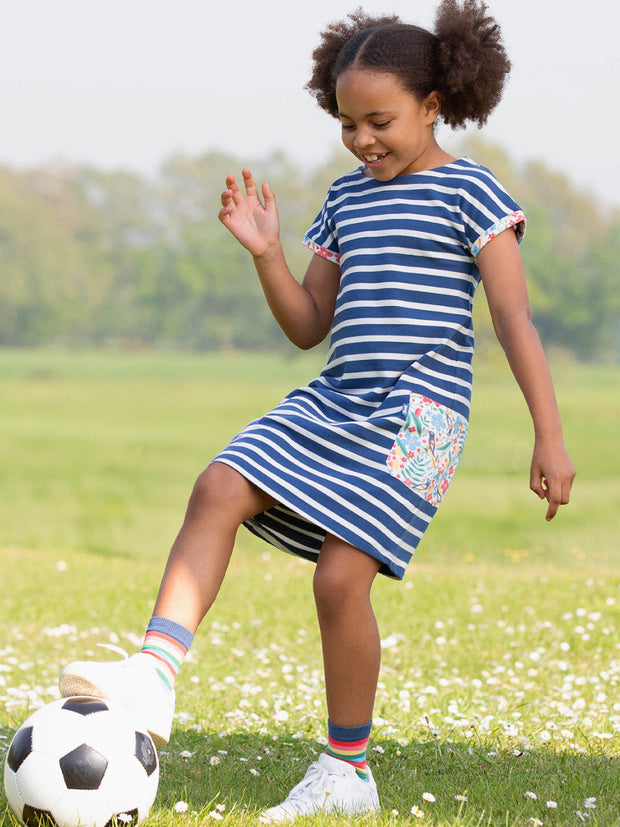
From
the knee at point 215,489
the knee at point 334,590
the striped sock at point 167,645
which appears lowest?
the striped sock at point 167,645

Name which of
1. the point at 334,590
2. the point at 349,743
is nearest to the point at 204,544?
the point at 334,590

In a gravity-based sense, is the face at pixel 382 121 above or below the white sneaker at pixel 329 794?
above

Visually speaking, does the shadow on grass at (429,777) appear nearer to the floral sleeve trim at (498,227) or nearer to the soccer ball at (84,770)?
Answer: the soccer ball at (84,770)

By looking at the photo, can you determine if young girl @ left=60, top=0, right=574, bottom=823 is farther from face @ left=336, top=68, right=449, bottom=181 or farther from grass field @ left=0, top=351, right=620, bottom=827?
grass field @ left=0, top=351, right=620, bottom=827

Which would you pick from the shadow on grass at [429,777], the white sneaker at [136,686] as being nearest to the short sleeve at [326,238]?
the white sneaker at [136,686]

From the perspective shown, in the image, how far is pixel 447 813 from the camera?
3.02 meters

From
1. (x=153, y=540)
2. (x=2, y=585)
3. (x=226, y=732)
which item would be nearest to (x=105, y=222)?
(x=153, y=540)

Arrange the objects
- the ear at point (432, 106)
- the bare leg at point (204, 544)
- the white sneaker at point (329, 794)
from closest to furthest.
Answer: the bare leg at point (204, 544)
the white sneaker at point (329, 794)
the ear at point (432, 106)

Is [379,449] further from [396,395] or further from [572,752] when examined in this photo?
[572,752]

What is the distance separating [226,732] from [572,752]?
1.30 metres

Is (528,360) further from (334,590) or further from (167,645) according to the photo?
(167,645)

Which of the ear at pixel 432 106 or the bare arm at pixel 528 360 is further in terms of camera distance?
the ear at pixel 432 106

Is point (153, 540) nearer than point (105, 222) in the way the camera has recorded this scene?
Yes

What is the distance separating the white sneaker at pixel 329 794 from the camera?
9.53 ft
